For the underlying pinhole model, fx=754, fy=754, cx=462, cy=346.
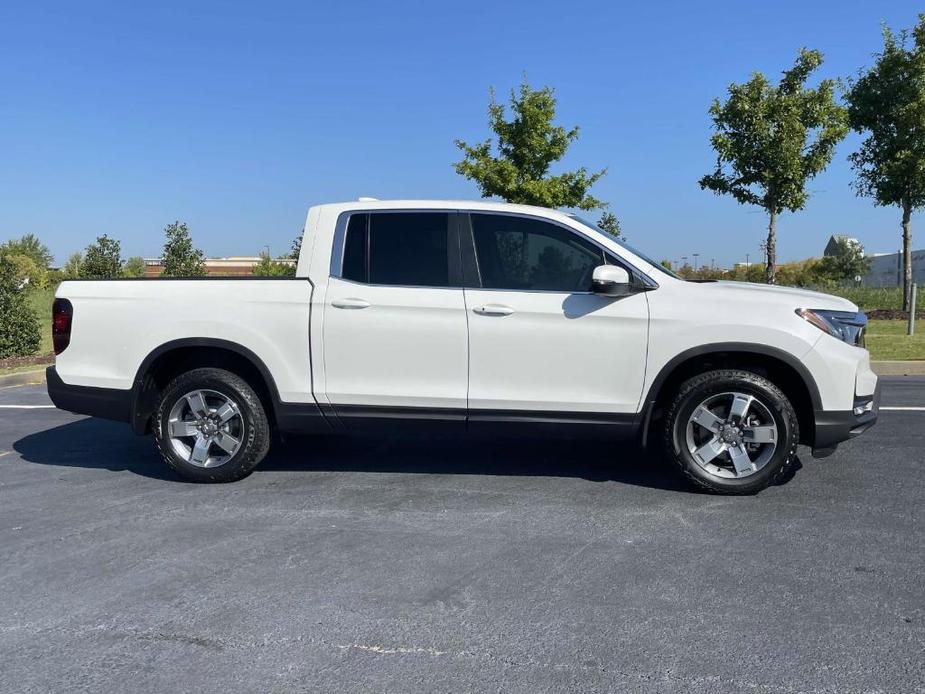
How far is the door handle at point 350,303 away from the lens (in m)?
5.06

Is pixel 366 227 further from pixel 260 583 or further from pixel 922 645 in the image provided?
pixel 922 645

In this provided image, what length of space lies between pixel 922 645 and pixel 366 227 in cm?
395

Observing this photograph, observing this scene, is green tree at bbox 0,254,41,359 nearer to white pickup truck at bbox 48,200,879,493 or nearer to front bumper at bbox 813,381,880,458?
white pickup truck at bbox 48,200,879,493

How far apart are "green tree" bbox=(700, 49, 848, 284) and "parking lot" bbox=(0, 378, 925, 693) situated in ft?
41.5

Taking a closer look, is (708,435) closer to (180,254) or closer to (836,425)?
(836,425)

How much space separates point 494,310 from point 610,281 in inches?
30.3

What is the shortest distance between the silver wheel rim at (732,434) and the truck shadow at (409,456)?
30 centimetres

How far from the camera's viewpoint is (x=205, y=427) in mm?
5301

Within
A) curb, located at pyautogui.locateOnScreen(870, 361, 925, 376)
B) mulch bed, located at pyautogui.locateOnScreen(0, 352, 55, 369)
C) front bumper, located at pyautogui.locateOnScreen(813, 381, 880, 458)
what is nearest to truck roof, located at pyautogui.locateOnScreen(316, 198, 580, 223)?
front bumper, located at pyautogui.locateOnScreen(813, 381, 880, 458)

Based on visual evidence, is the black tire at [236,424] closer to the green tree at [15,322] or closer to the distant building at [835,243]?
the green tree at [15,322]

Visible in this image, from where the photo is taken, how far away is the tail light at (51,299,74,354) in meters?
5.37

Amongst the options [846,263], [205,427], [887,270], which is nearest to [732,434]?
[205,427]

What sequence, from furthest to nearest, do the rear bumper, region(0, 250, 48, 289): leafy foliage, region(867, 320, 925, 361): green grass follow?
region(0, 250, 48, 289): leafy foliage, region(867, 320, 925, 361): green grass, the rear bumper

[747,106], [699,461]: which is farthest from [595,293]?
[747,106]
